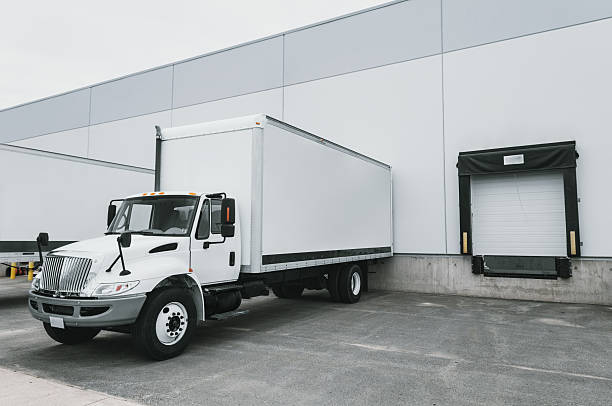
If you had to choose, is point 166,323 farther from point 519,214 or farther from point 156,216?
point 519,214

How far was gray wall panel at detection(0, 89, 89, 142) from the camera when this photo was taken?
76.3 feet

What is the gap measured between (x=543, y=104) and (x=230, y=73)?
11903 millimetres

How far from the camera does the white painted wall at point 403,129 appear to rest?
13945mm

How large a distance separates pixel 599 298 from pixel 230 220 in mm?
10234

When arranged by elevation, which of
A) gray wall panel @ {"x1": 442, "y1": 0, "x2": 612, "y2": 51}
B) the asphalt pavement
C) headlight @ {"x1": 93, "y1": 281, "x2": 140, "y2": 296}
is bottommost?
the asphalt pavement

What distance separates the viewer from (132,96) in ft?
69.6

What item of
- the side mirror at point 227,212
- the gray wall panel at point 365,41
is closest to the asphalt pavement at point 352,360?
the side mirror at point 227,212

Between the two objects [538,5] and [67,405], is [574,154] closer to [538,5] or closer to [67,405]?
[538,5]

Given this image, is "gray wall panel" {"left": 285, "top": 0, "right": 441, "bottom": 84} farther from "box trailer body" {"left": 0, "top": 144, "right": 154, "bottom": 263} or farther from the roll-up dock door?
"box trailer body" {"left": 0, "top": 144, "right": 154, "bottom": 263}

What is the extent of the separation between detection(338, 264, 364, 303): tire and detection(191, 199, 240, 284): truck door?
4.34m

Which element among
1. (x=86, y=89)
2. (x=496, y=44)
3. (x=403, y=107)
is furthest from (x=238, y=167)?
(x=86, y=89)

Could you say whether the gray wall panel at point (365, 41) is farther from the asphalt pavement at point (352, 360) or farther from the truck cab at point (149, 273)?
the truck cab at point (149, 273)

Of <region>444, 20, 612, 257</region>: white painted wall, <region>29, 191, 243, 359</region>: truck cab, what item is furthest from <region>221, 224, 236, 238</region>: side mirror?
<region>444, 20, 612, 257</region>: white painted wall

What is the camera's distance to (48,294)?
6.13 metres
